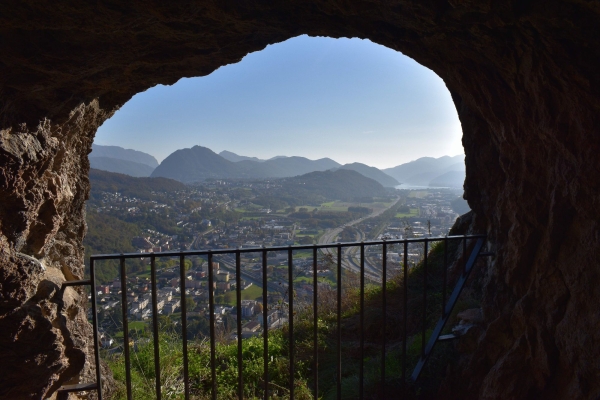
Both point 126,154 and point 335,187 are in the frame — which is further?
point 126,154

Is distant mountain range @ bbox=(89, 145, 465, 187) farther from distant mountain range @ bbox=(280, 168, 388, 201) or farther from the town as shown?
the town

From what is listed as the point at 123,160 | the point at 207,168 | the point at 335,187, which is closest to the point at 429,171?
the point at 335,187

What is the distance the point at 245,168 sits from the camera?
37562mm

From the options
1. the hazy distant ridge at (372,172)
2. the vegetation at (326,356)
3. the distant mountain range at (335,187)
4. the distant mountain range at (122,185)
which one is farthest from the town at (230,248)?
the hazy distant ridge at (372,172)

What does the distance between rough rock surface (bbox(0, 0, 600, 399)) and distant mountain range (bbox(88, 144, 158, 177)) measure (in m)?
28.2

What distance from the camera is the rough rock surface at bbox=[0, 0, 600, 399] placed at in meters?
1.93

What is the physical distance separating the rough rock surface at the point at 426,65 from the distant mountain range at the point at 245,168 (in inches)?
975

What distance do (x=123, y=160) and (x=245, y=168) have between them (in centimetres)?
1185

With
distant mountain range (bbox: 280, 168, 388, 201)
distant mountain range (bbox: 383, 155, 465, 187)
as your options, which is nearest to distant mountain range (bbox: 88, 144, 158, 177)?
distant mountain range (bbox: 280, 168, 388, 201)

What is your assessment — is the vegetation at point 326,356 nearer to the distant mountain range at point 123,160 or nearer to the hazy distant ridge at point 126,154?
the distant mountain range at point 123,160

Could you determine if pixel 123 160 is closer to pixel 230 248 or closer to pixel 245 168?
pixel 245 168

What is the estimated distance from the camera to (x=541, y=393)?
2490 mm

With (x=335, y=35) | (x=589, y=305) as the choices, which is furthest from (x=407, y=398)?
(x=335, y=35)

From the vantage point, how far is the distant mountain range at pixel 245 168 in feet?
101
